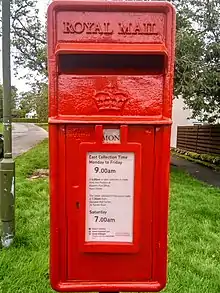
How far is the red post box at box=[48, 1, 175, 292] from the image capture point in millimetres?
1978

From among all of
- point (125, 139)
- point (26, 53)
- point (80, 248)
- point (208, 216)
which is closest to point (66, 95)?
point (125, 139)

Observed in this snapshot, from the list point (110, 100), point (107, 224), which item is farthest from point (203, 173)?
point (110, 100)

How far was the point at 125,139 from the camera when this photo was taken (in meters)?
2.01

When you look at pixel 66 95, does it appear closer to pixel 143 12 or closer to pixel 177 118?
pixel 143 12

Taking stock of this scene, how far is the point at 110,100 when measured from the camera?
2.01m

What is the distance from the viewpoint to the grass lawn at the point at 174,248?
3215mm

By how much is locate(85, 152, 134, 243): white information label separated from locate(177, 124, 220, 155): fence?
44.5 feet

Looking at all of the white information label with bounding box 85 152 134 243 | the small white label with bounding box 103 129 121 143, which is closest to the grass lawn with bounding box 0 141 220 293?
the white information label with bounding box 85 152 134 243

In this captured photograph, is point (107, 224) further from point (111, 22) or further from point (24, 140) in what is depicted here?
point (24, 140)

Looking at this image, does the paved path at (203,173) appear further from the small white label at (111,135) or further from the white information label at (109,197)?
the small white label at (111,135)

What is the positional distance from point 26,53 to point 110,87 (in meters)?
10.7

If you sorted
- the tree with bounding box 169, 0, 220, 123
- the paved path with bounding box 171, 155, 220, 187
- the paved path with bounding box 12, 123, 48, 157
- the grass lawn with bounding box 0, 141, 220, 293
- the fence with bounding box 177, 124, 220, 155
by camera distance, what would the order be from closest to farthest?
the grass lawn with bounding box 0, 141, 220, 293, the tree with bounding box 169, 0, 220, 123, the paved path with bounding box 171, 155, 220, 187, the fence with bounding box 177, 124, 220, 155, the paved path with bounding box 12, 123, 48, 157

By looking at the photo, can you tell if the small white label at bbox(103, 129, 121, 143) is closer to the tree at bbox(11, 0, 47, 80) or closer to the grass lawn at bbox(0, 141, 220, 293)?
the grass lawn at bbox(0, 141, 220, 293)

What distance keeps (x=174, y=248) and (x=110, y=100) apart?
2558 millimetres
